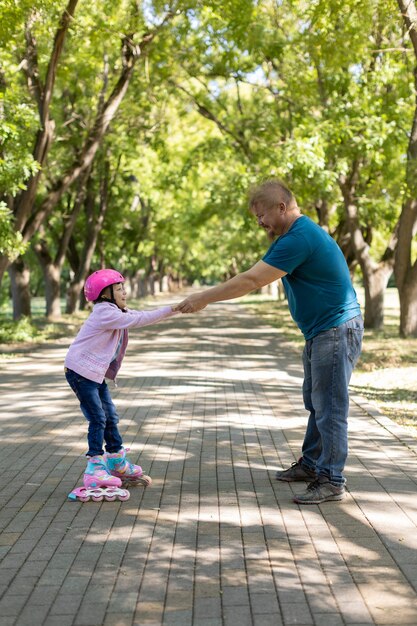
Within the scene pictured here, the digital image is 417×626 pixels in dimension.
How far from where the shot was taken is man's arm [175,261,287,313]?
5.64 m

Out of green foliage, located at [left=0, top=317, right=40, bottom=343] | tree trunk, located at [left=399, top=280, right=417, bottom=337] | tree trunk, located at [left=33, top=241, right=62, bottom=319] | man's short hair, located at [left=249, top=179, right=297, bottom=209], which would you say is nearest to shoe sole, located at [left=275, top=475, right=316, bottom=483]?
man's short hair, located at [left=249, top=179, right=297, bottom=209]

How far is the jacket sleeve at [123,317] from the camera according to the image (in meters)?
5.91

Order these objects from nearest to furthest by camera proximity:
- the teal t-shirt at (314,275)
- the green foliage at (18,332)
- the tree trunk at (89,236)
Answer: the teal t-shirt at (314,275), the green foliage at (18,332), the tree trunk at (89,236)

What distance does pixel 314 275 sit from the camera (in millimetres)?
5719

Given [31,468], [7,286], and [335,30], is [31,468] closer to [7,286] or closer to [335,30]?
[335,30]

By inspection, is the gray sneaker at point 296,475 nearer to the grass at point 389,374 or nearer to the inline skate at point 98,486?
the inline skate at point 98,486

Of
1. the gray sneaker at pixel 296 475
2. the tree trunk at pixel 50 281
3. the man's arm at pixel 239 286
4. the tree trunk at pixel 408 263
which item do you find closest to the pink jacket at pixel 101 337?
the man's arm at pixel 239 286

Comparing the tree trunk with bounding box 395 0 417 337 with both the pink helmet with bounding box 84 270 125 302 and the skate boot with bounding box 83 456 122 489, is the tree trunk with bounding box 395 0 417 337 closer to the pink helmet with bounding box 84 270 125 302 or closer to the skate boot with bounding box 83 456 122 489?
the pink helmet with bounding box 84 270 125 302

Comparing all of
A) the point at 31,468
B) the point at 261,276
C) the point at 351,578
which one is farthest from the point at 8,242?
the point at 351,578

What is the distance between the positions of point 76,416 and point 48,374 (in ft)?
14.8

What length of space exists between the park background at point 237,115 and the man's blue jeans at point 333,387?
11.1 feet

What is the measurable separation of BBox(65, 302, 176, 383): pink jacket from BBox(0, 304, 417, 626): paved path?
89 cm

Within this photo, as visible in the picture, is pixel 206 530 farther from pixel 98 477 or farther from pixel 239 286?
pixel 239 286

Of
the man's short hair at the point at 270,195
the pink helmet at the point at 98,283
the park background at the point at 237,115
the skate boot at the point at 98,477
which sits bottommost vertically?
the skate boot at the point at 98,477
